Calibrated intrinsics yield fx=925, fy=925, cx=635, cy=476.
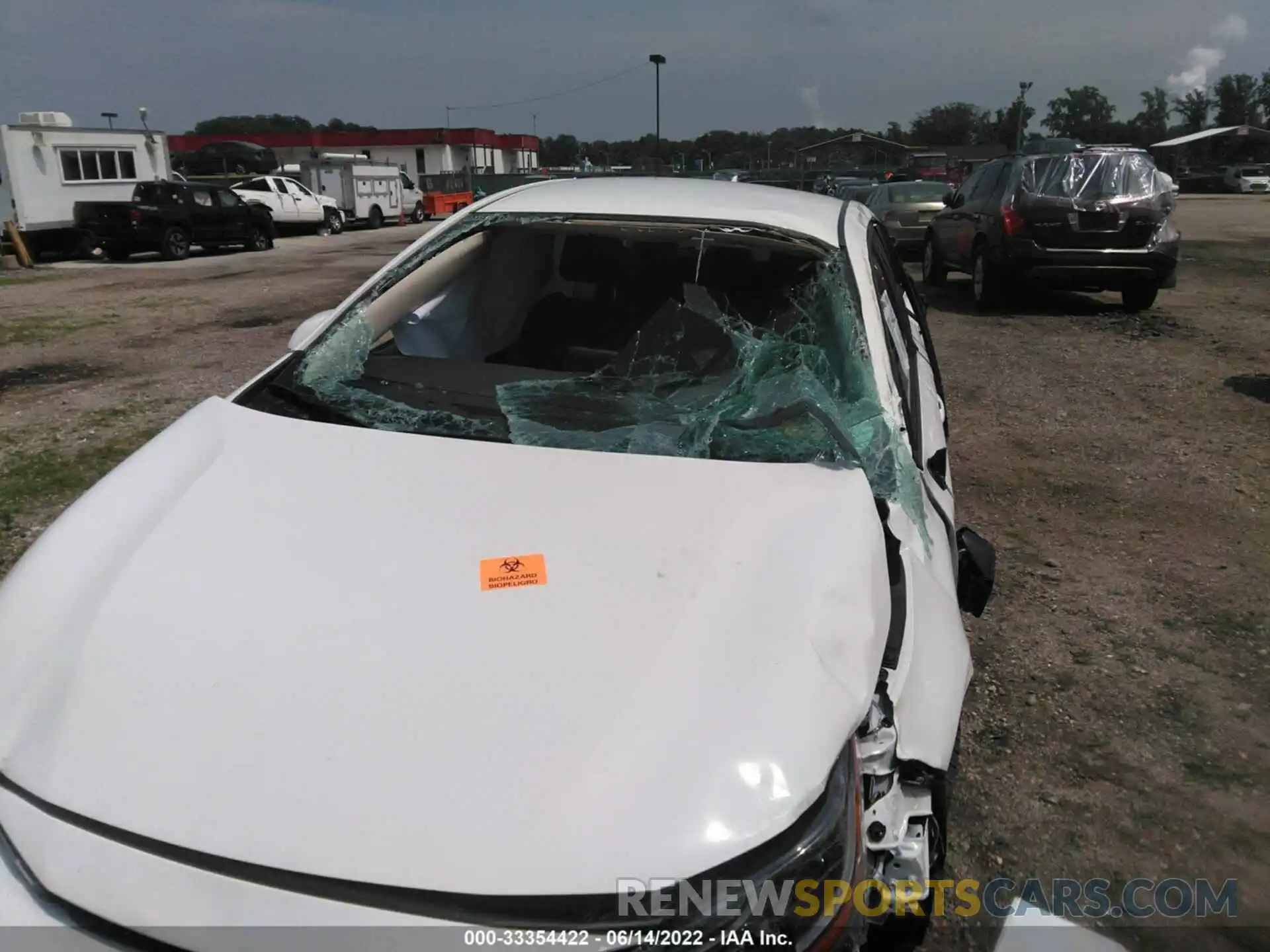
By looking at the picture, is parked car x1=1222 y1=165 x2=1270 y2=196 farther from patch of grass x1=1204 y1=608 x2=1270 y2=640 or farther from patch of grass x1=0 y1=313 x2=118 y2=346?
patch of grass x1=1204 y1=608 x2=1270 y2=640

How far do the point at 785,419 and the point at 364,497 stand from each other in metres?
1.02

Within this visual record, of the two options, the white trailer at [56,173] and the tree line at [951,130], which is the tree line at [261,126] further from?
the white trailer at [56,173]

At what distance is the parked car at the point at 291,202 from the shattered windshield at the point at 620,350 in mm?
22959

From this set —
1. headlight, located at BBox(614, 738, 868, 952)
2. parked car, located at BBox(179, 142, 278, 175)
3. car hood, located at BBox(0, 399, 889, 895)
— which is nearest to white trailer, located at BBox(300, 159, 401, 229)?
parked car, located at BBox(179, 142, 278, 175)

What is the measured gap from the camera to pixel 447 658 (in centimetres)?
161

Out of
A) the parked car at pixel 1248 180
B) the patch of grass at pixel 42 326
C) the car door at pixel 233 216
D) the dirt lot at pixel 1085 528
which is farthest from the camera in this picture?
the parked car at pixel 1248 180

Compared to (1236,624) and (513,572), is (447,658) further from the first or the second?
(1236,624)

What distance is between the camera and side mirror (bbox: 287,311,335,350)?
9.27ft

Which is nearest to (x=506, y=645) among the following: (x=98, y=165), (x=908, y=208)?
(x=908, y=208)

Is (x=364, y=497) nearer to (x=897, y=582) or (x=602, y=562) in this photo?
(x=602, y=562)

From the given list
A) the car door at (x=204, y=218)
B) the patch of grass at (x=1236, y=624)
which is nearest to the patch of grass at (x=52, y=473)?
the patch of grass at (x=1236, y=624)

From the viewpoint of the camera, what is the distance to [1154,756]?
282cm

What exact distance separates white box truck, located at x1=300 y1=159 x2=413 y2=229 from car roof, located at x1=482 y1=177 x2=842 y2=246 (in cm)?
2723

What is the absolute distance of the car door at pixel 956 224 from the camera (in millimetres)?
10930
